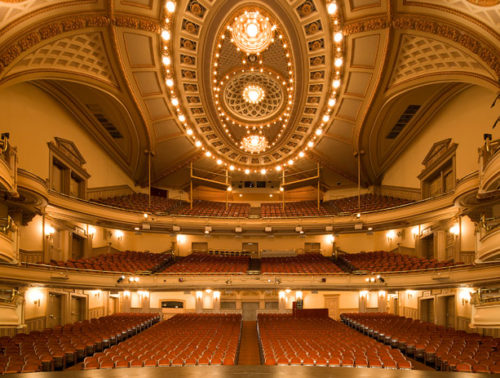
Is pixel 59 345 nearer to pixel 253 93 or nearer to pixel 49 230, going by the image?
pixel 49 230

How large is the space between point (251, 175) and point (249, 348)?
1789cm

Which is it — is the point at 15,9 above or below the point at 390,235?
above

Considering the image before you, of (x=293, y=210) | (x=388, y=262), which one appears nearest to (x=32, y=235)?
(x=293, y=210)

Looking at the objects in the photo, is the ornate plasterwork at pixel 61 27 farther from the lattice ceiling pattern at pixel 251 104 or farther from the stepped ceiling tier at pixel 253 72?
the lattice ceiling pattern at pixel 251 104

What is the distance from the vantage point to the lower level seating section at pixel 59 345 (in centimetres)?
899

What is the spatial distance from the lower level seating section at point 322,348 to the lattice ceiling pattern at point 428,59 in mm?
10048

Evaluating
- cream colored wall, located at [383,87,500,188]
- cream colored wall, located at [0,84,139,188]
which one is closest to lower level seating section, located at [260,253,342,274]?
cream colored wall, located at [383,87,500,188]

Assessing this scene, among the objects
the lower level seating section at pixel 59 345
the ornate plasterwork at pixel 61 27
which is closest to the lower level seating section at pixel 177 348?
the lower level seating section at pixel 59 345

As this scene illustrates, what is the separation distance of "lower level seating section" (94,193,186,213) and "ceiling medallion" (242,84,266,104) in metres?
8.66

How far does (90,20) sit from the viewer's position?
15.1 metres

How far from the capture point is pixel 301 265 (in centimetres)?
2392

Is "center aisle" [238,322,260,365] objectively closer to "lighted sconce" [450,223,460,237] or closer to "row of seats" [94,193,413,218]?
"row of seats" [94,193,413,218]

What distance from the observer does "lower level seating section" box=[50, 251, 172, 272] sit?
1894 centimetres

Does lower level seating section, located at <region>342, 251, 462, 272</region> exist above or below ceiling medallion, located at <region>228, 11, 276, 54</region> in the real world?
below
